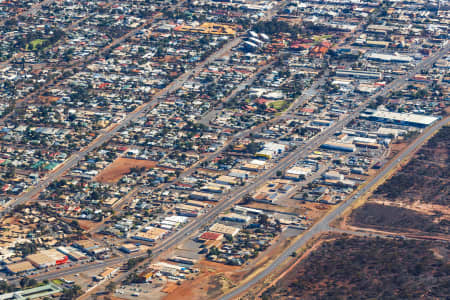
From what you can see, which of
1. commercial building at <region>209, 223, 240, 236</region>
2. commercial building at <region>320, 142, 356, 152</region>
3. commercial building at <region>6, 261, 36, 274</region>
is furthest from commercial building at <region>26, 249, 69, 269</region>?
commercial building at <region>320, 142, 356, 152</region>

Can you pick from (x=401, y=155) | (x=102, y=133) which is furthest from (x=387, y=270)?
(x=102, y=133)

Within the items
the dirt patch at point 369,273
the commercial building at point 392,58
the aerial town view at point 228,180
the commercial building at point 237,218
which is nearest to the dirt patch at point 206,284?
the aerial town view at point 228,180

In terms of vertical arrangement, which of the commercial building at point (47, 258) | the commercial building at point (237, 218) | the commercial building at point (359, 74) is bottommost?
the commercial building at point (47, 258)

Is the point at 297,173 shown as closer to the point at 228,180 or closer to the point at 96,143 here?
the point at 228,180

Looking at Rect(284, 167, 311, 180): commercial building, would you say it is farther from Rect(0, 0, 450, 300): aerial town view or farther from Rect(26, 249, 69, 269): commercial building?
Rect(26, 249, 69, 269): commercial building

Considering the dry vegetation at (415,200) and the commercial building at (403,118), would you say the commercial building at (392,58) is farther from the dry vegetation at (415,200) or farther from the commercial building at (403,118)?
the dry vegetation at (415,200)
